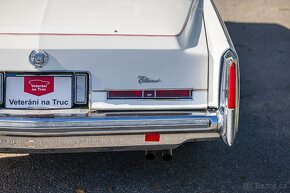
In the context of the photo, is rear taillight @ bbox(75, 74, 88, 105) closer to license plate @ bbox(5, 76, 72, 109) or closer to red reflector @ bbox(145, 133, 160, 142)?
license plate @ bbox(5, 76, 72, 109)

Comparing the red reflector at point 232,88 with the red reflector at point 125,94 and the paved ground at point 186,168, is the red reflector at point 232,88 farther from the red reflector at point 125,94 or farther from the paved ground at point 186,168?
the paved ground at point 186,168

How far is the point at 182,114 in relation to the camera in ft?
11.5

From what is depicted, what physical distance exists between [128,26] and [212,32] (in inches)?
24.8

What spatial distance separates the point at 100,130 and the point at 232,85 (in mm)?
947

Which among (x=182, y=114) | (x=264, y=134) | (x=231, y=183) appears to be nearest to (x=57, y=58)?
(x=182, y=114)

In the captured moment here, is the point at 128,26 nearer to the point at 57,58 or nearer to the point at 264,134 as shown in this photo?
the point at 57,58

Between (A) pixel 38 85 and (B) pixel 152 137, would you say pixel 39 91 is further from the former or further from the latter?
(B) pixel 152 137

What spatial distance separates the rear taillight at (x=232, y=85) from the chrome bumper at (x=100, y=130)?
15 centimetres

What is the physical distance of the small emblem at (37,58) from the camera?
3.43 m

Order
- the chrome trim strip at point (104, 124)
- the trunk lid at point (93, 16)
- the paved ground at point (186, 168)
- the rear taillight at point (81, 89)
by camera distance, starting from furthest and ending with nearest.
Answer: the paved ground at point (186, 168)
the trunk lid at point (93, 16)
the rear taillight at point (81, 89)
the chrome trim strip at point (104, 124)

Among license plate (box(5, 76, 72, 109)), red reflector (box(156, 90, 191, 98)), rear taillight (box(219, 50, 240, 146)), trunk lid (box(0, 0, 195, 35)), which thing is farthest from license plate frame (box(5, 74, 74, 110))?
rear taillight (box(219, 50, 240, 146))

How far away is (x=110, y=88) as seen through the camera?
3.52 metres

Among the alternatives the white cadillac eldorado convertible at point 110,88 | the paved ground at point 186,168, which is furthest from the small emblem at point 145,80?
the paved ground at point 186,168

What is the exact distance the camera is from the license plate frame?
3465 millimetres
